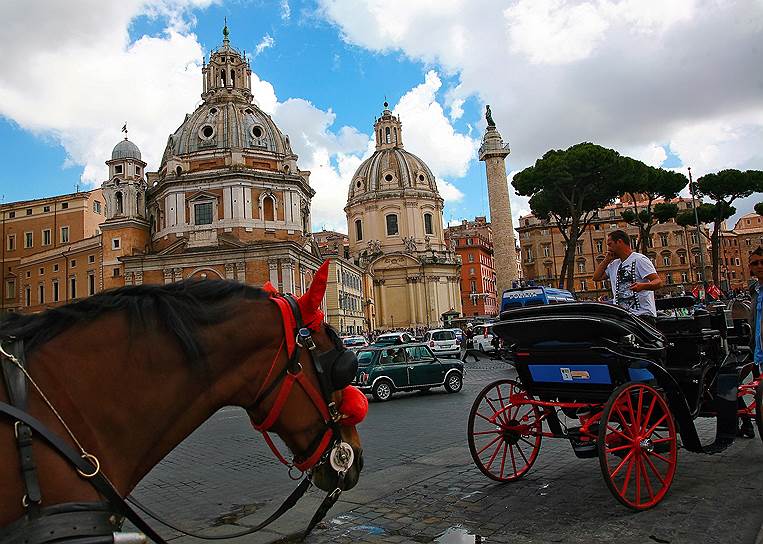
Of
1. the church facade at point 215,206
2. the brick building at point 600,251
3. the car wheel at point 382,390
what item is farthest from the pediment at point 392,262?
the car wheel at point 382,390

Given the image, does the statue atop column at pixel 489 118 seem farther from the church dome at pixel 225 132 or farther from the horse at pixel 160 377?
the horse at pixel 160 377

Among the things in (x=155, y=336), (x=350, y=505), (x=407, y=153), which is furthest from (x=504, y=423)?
(x=407, y=153)

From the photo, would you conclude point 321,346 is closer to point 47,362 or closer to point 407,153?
point 47,362

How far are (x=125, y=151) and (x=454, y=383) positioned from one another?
48.5 m

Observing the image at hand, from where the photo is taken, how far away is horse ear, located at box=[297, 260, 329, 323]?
2330 millimetres

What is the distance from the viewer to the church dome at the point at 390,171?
252ft

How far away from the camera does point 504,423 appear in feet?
18.6

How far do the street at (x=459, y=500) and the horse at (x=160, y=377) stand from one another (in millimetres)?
2264

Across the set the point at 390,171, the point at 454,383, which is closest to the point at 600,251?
the point at 390,171

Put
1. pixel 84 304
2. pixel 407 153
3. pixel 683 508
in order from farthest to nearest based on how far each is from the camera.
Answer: pixel 407 153
pixel 683 508
pixel 84 304

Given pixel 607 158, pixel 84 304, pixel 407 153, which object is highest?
pixel 407 153

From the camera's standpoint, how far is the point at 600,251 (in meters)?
73.0

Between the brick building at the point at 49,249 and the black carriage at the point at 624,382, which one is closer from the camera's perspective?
the black carriage at the point at 624,382

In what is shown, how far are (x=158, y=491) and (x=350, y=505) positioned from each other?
2.44 metres
